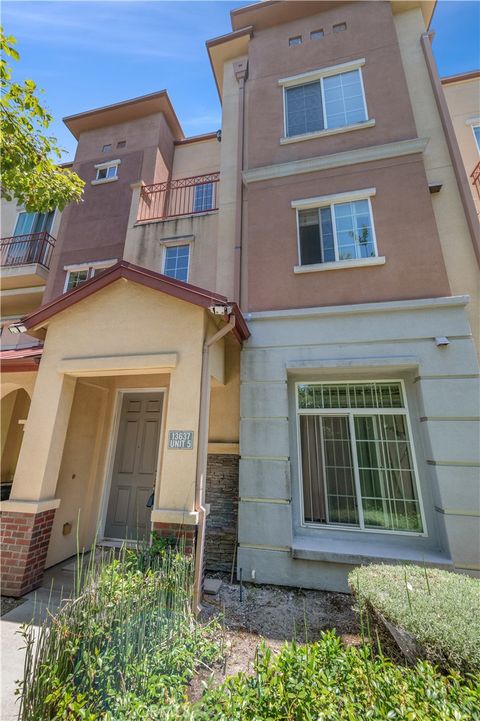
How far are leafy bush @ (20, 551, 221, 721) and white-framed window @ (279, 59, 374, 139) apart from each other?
9211mm


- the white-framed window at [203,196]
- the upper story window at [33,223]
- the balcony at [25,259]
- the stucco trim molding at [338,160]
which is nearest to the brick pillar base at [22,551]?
the stucco trim molding at [338,160]

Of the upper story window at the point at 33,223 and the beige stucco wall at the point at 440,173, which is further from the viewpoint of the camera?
the upper story window at the point at 33,223

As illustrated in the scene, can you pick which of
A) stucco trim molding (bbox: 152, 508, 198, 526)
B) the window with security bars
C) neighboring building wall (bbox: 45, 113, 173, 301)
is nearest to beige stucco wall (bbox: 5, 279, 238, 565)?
stucco trim molding (bbox: 152, 508, 198, 526)

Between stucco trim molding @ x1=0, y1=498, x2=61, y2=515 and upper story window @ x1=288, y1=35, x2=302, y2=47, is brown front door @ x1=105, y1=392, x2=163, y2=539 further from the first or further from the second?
upper story window @ x1=288, y1=35, x2=302, y2=47

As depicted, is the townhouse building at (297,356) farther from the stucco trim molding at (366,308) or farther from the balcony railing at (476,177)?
the balcony railing at (476,177)

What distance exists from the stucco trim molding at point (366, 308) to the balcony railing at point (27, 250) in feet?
28.9

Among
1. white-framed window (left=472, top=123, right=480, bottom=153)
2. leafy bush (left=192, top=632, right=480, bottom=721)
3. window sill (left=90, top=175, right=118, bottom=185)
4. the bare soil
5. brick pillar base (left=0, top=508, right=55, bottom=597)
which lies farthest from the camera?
window sill (left=90, top=175, right=118, bottom=185)

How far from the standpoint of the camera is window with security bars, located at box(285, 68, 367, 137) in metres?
7.57

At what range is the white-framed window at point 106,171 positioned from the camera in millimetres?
11008

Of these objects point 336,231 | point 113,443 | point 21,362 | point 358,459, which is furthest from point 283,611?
point 336,231

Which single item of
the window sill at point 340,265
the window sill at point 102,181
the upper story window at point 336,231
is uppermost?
the window sill at point 102,181

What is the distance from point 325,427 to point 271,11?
1129 centimetres

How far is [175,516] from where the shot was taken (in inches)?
170

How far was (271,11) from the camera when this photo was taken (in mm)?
8758
